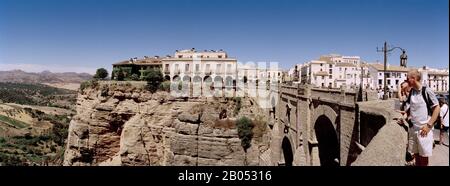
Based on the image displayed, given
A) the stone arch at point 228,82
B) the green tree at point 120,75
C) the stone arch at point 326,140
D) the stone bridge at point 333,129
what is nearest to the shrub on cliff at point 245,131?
the stone bridge at point 333,129

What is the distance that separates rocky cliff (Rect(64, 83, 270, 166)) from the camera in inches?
1161

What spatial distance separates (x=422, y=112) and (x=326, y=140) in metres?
13.3

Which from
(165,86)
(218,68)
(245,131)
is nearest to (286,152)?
(245,131)

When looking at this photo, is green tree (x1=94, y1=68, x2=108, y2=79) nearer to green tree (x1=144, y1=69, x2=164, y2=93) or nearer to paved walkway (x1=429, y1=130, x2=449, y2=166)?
green tree (x1=144, y1=69, x2=164, y2=93)

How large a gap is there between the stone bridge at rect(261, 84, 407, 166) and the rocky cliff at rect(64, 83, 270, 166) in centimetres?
300

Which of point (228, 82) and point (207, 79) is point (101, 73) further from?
point (228, 82)

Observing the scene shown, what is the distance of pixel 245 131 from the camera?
29.7m

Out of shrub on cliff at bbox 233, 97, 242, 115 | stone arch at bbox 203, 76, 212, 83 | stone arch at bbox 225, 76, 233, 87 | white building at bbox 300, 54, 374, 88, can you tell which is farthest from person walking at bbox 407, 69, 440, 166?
white building at bbox 300, 54, 374, 88

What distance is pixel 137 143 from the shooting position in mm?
31984

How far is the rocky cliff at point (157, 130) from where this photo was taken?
1161 inches

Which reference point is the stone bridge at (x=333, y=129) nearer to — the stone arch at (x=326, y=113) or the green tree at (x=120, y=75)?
the stone arch at (x=326, y=113)

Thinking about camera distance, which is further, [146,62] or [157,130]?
[146,62]
